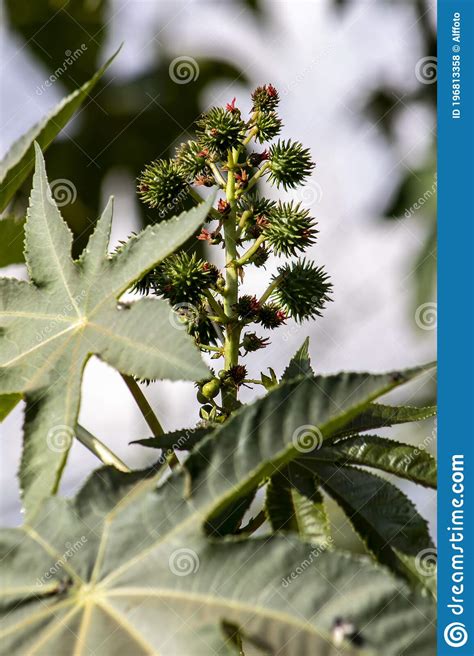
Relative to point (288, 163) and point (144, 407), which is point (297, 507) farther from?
point (288, 163)

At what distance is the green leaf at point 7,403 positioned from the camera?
1.40 meters

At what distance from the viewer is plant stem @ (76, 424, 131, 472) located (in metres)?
1.27

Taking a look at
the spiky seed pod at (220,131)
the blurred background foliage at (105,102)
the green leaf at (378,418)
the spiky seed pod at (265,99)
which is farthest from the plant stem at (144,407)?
the blurred background foliage at (105,102)

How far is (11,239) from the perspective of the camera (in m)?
1.62

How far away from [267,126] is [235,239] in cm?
20

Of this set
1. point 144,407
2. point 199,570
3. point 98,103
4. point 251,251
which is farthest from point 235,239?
point 98,103

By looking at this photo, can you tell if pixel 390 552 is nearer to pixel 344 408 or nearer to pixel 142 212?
pixel 344 408

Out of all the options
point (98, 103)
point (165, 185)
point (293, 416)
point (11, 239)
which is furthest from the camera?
point (98, 103)

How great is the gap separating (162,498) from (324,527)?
0.86 ft

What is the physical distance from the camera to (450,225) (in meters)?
1.47

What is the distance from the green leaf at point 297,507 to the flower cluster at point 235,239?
6.6 inches

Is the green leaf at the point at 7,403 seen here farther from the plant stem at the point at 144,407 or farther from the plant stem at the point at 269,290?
the plant stem at the point at 269,290

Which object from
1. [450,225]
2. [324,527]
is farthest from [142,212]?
[324,527]

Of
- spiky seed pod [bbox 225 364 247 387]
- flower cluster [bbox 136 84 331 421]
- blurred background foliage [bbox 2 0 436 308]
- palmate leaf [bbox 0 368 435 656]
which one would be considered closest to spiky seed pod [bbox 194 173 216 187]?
flower cluster [bbox 136 84 331 421]
